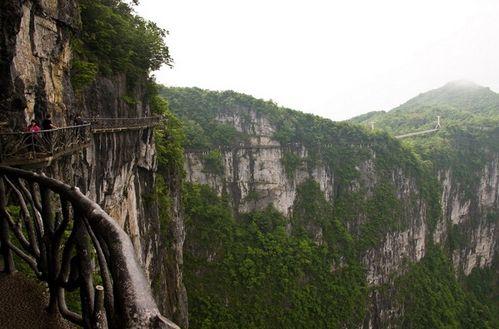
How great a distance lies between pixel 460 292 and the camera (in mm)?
56969

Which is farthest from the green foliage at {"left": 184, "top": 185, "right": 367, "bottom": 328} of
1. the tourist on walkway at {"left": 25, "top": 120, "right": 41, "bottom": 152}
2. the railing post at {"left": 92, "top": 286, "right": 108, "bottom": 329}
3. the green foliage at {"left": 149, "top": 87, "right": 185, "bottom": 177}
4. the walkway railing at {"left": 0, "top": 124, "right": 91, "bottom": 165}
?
the railing post at {"left": 92, "top": 286, "right": 108, "bottom": 329}

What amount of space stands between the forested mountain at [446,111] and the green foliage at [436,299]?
32.6 metres

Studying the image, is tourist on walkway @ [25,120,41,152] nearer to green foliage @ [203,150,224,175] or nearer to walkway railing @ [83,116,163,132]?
walkway railing @ [83,116,163,132]

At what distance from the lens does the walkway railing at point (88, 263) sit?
2.18 metres

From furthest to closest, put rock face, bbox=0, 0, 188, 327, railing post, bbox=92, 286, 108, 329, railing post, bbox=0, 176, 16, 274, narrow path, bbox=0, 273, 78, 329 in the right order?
1. rock face, bbox=0, 0, 188, 327
2. railing post, bbox=0, 176, 16, 274
3. narrow path, bbox=0, 273, 78, 329
4. railing post, bbox=92, 286, 108, 329

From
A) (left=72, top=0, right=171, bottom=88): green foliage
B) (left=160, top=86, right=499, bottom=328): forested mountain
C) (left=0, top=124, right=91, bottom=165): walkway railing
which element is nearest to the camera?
(left=0, top=124, right=91, bottom=165): walkway railing

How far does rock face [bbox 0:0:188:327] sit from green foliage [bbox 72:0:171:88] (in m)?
0.59

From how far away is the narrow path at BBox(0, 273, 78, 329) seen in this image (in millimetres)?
3756

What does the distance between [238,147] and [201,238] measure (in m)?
13.7

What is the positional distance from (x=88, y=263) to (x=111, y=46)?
47.3 ft

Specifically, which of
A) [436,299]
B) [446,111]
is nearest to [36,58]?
[436,299]

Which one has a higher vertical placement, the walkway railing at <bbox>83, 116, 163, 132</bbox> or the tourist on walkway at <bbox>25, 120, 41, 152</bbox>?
the walkway railing at <bbox>83, 116, 163, 132</bbox>

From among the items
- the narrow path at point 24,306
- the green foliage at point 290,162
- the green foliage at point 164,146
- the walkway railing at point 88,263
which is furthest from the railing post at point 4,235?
the green foliage at point 290,162

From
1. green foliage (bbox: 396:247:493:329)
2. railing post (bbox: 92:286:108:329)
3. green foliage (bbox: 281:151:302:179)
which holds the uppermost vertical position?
railing post (bbox: 92:286:108:329)
